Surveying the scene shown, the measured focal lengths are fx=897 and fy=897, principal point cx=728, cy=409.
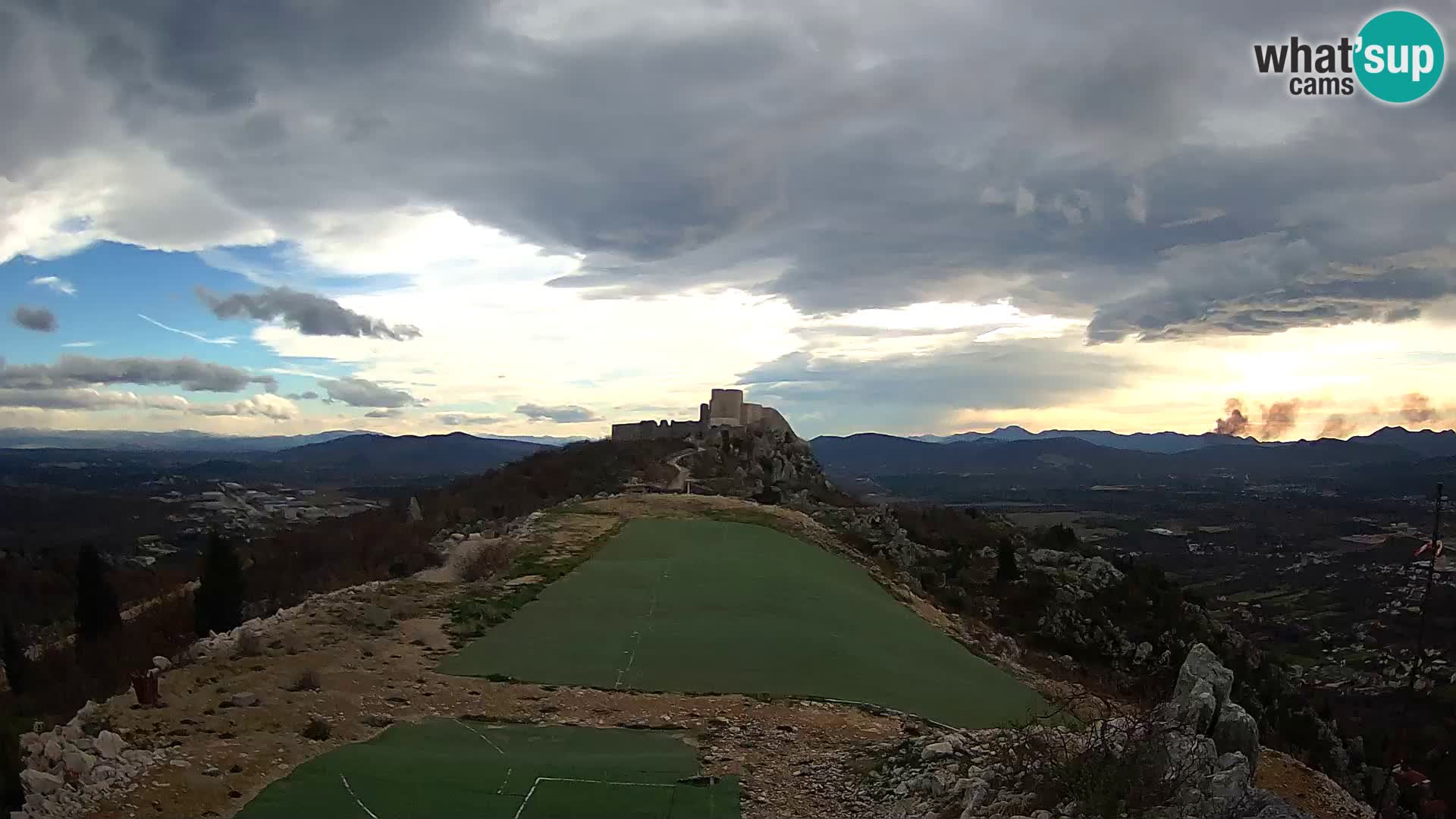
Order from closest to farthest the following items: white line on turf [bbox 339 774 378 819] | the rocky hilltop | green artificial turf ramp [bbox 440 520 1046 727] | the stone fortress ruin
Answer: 1. white line on turf [bbox 339 774 378 819]
2. green artificial turf ramp [bbox 440 520 1046 727]
3. the rocky hilltop
4. the stone fortress ruin

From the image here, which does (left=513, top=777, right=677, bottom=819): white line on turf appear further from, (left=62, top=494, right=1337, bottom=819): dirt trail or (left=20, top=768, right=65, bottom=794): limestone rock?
(left=20, top=768, right=65, bottom=794): limestone rock

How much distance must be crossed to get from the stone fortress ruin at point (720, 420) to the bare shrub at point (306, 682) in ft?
181

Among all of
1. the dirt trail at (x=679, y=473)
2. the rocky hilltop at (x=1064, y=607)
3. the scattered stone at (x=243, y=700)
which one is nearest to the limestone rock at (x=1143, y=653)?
the rocky hilltop at (x=1064, y=607)

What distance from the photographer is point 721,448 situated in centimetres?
5769

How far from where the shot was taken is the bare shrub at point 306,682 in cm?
1189

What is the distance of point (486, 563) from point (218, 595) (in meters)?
6.40

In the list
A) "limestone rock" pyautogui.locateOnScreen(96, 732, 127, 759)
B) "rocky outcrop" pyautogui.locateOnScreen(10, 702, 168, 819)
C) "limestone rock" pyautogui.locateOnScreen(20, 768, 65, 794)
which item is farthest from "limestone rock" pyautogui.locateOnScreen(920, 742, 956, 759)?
"limestone rock" pyautogui.locateOnScreen(20, 768, 65, 794)

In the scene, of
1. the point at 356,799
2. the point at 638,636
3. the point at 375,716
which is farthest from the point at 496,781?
the point at 638,636

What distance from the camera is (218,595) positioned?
17.4m

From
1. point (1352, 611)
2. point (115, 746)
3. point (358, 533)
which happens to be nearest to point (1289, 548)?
point (1352, 611)

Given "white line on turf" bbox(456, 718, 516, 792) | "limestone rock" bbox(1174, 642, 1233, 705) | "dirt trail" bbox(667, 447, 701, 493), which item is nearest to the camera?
"limestone rock" bbox(1174, 642, 1233, 705)

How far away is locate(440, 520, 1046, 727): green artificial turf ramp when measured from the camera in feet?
47.2

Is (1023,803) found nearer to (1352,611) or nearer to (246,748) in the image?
(246,748)

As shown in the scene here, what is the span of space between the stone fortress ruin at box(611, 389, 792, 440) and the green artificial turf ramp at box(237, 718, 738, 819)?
56451mm
